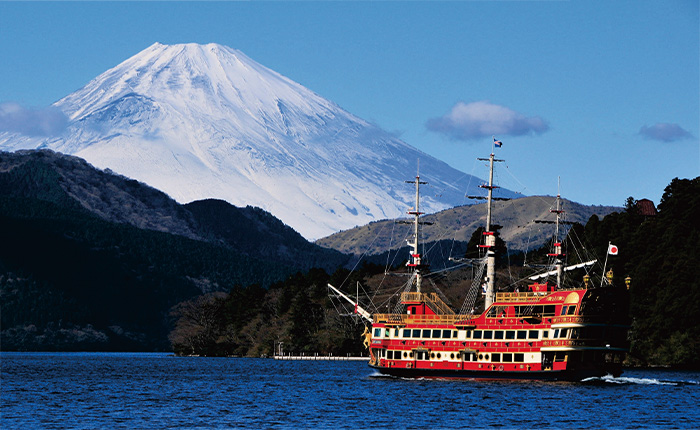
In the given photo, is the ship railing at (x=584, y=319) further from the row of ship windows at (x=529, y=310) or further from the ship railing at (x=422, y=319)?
the ship railing at (x=422, y=319)

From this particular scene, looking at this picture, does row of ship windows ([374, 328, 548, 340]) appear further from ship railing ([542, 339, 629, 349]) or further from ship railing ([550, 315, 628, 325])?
ship railing ([550, 315, 628, 325])

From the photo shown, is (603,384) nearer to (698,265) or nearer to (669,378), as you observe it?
(669,378)

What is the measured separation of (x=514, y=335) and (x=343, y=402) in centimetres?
1886

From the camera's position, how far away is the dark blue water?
59.7m

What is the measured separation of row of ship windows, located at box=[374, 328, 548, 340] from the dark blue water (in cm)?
367

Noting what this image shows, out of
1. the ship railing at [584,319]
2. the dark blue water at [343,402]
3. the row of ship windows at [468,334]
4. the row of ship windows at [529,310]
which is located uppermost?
the row of ship windows at [529,310]

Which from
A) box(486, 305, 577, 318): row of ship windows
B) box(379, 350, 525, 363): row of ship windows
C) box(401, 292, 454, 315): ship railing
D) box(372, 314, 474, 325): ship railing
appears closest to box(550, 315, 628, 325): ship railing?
box(486, 305, 577, 318): row of ship windows

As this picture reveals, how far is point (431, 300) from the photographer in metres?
95.5

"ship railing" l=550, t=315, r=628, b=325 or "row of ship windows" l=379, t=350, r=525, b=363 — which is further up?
"ship railing" l=550, t=315, r=628, b=325

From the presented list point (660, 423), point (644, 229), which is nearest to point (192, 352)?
point (644, 229)

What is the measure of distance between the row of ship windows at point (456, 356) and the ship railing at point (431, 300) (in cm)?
455

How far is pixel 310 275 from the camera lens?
171 meters

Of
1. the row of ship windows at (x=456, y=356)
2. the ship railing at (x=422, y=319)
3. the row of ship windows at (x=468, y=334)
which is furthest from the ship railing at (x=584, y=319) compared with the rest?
the ship railing at (x=422, y=319)

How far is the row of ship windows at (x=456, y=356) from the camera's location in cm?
8556
